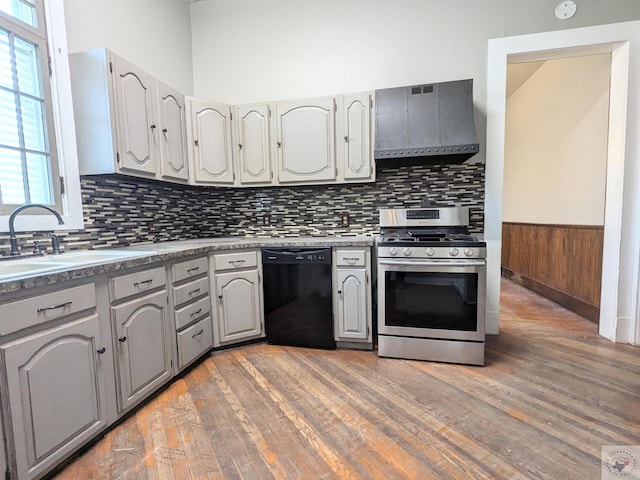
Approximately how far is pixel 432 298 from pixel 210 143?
2.16 m

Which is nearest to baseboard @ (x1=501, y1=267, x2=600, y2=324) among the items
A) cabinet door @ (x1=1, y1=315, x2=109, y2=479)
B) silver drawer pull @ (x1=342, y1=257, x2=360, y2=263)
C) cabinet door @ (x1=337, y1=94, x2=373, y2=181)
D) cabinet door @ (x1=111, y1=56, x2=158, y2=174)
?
silver drawer pull @ (x1=342, y1=257, x2=360, y2=263)

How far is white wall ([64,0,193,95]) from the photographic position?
204 cm

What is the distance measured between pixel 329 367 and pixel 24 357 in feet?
5.28

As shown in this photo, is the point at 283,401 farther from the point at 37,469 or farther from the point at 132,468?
the point at 37,469

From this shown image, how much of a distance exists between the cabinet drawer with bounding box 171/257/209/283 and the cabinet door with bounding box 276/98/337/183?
99 cm

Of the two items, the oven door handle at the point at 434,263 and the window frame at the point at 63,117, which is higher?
the window frame at the point at 63,117

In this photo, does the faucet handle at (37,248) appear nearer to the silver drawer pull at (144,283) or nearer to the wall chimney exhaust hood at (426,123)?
the silver drawer pull at (144,283)

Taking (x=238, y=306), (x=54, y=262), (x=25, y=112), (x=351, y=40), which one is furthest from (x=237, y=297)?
(x=351, y=40)

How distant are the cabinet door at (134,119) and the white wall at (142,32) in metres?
0.39

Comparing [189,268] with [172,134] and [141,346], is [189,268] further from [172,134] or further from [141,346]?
[172,134]

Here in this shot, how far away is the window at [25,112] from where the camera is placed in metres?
1.70

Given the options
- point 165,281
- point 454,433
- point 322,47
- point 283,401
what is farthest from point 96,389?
point 322,47

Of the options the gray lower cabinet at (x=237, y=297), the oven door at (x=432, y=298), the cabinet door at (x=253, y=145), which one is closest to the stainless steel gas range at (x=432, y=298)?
the oven door at (x=432, y=298)

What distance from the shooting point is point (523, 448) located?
1.37 m
